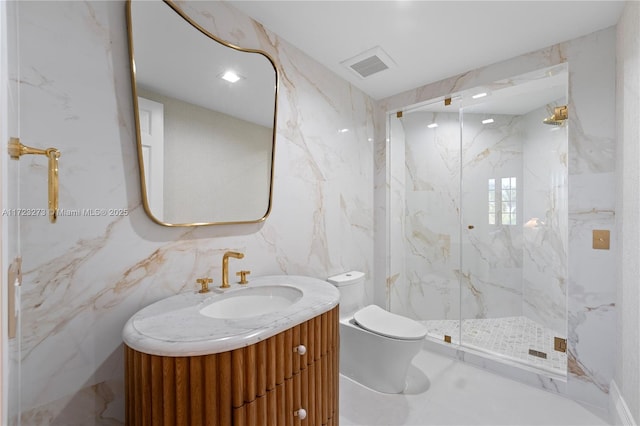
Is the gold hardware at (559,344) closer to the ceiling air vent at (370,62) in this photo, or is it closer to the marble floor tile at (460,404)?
the marble floor tile at (460,404)

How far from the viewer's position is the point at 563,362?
79.9 inches

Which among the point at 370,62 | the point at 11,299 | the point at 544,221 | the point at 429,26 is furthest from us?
the point at 544,221

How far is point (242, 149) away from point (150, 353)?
43.2 inches

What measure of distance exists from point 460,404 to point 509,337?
102 cm

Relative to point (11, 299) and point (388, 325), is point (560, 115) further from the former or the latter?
point (11, 299)

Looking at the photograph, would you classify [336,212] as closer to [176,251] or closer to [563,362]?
[176,251]

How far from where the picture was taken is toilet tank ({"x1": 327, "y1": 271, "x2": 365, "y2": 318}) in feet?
6.97

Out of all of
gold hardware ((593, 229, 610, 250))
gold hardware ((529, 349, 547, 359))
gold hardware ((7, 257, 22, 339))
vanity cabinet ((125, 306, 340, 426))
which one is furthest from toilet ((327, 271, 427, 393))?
gold hardware ((7, 257, 22, 339))

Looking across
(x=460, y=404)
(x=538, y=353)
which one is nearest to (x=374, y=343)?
(x=460, y=404)

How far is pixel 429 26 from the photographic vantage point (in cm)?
179

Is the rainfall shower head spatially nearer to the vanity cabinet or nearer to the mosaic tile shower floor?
the mosaic tile shower floor

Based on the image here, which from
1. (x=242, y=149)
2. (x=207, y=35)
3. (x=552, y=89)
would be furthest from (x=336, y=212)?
(x=552, y=89)

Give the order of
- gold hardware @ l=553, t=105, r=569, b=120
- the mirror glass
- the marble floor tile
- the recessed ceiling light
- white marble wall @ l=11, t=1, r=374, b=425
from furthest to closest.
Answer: gold hardware @ l=553, t=105, r=569, b=120
the marble floor tile
the recessed ceiling light
the mirror glass
white marble wall @ l=11, t=1, r=374, b=425

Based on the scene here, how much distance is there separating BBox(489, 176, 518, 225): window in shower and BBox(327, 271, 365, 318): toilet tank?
4.72ft
